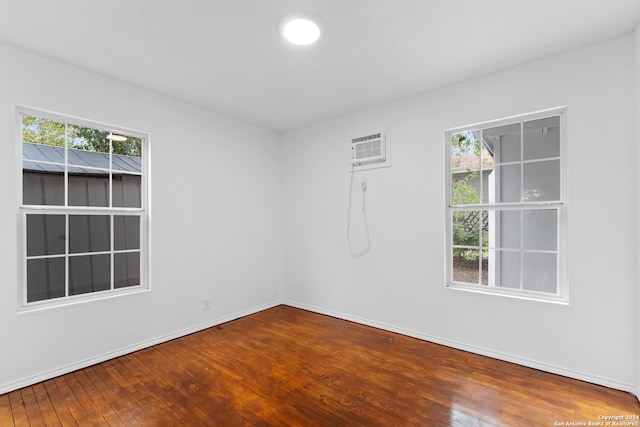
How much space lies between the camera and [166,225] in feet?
10.9

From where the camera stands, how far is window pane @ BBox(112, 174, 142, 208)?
3.03m

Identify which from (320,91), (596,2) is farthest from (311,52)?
(596,2)

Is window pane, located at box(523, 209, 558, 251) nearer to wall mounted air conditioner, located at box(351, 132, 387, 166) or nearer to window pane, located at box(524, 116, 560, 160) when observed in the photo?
window pane, located at box(524, 116, 560, 160)

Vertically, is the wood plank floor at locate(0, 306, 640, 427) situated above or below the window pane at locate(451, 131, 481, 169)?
below

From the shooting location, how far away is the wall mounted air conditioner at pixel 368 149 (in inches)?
140

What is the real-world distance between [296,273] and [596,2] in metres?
4.04

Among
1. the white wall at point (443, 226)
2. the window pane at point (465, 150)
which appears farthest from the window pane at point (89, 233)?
the window pane at point (465, 150)

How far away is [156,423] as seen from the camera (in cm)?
194

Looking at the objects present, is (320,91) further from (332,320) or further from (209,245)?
(332,320)

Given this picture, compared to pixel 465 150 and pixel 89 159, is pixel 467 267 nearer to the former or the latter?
pixel 465 150

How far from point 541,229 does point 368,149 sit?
195 cm

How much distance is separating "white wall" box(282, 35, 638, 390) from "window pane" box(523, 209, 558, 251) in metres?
0.20

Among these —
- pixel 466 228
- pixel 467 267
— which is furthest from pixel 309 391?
pixel 466 228

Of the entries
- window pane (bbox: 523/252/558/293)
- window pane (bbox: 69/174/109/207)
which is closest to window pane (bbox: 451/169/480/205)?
window pane (bbox: 523/252/558/293)
